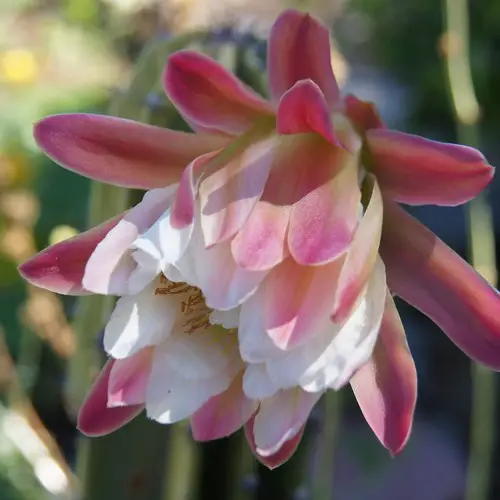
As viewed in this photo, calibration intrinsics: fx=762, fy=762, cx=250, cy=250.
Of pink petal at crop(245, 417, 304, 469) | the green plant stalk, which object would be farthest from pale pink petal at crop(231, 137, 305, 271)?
the green plant stalk

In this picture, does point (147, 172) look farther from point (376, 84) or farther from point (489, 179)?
point (376, 84)

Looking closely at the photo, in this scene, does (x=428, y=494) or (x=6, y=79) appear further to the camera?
(x=428, y=494)

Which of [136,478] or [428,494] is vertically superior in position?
[136,478]

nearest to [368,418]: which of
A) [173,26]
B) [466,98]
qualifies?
[466,98]

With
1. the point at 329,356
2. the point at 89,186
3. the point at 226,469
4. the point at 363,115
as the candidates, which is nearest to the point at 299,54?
the point at 363,115

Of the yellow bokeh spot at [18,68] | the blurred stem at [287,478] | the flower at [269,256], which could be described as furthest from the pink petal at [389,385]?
the yellow bokeh spot at [18,68]

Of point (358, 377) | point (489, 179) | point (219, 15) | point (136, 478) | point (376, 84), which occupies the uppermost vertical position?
point (489, 179)

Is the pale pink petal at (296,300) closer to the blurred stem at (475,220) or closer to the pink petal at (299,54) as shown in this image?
the pink petal at (299,54)
